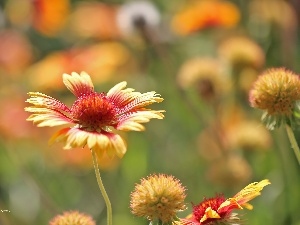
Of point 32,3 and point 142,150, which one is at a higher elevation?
point 32,3

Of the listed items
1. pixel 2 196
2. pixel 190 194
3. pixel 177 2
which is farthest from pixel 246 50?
pixel 177 2

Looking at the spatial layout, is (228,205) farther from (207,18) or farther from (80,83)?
(207,18)

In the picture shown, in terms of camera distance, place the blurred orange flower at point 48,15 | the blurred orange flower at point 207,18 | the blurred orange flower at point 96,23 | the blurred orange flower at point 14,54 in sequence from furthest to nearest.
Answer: the blurred orange flower at point 96,23, the blurred orange flower at point 48,15, the blurred orange flower at point 14,54, the blurred orange flower at point 207,18

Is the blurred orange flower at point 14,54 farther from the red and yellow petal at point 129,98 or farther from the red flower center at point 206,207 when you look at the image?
the red flower center at point 206,207

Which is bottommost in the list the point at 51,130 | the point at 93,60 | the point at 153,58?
the point at 51,130

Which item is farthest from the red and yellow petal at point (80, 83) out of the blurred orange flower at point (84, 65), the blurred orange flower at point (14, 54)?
the blurred orange flower at point (14, 54)

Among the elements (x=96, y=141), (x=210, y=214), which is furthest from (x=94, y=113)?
(x=210, y=214)

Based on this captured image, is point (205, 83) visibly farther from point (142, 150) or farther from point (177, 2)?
point (177, 2)
